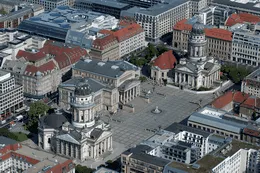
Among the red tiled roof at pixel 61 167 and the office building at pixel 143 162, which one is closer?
the office building at pixel 143 162

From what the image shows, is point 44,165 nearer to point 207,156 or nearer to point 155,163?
point 155,163

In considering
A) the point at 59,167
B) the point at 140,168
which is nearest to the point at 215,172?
the point at 140,168

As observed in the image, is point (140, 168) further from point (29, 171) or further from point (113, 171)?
point (29, 171)

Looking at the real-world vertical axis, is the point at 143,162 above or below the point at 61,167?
above

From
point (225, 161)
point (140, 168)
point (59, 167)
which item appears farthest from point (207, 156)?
point (59, 167)

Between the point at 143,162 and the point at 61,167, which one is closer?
the point at 143,162

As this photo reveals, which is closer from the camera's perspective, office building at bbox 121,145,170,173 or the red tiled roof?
office building at bbox 121,145,170,173

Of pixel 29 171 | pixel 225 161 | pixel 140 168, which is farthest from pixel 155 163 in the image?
pixel 29 171

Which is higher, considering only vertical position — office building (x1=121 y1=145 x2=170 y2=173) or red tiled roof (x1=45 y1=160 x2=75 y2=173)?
office building (x1=121 y1=145 x2=170 y2=173)

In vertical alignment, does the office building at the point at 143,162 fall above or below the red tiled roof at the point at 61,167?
above
